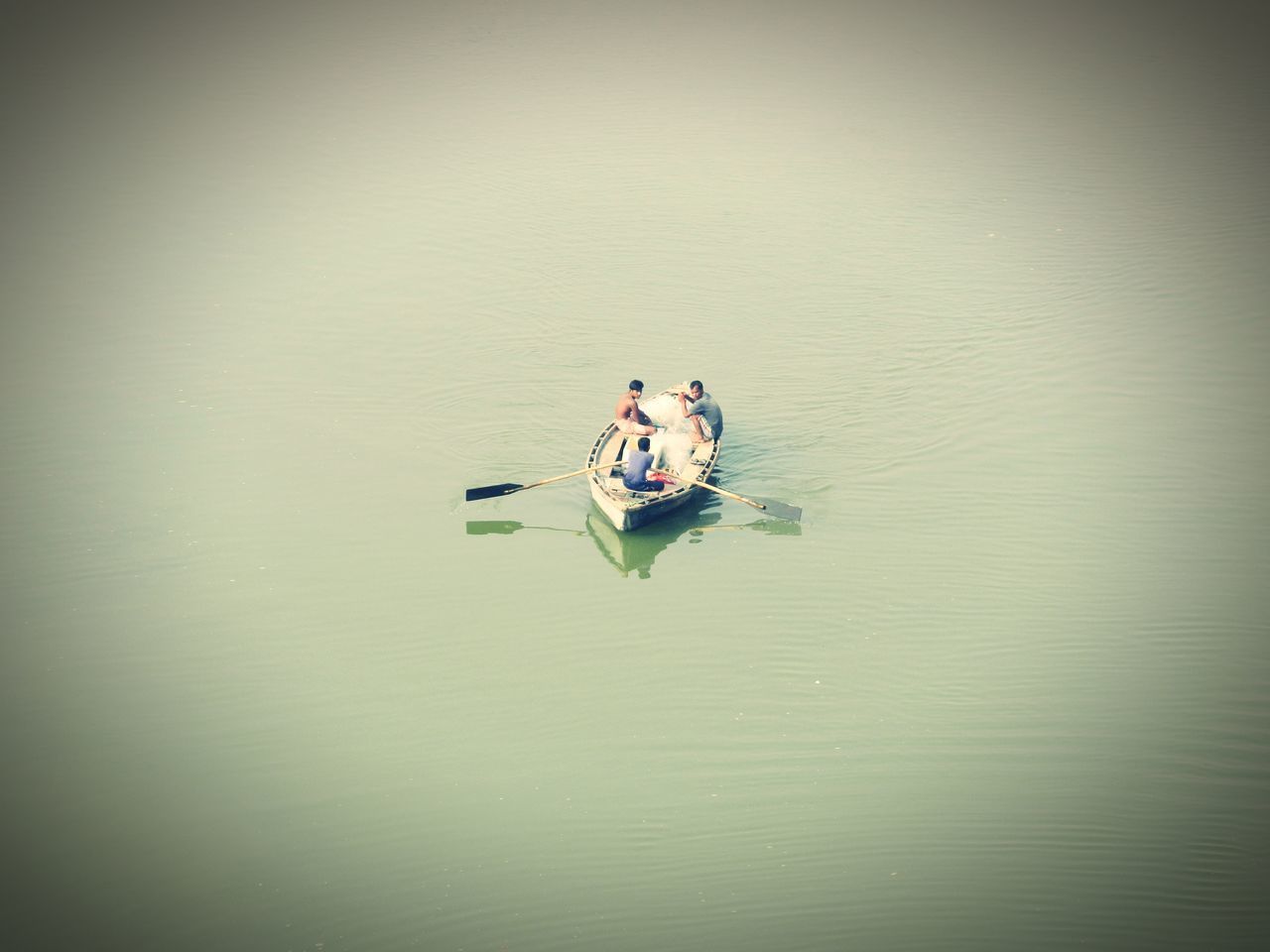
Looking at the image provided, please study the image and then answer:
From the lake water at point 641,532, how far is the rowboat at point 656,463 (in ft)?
1.32

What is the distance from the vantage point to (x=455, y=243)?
14031 millimetres

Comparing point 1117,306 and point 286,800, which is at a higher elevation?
point 1117,306

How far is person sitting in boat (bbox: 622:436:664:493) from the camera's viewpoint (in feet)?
31.7

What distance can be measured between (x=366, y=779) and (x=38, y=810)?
219 cm

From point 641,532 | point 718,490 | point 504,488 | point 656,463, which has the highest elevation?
point 656,463

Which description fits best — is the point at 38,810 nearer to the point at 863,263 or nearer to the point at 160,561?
the point at 160,561

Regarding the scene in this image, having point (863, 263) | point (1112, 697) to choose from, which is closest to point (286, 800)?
point (1112, 697)

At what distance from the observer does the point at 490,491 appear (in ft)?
32.5

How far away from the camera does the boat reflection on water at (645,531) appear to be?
379 inches

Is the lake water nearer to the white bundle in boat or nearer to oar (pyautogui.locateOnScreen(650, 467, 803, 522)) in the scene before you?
oar (pyautogui.locateOnScreen(650, 467, 803, 522))

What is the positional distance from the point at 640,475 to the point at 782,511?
1.35 metres

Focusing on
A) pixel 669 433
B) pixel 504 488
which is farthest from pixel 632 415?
pixel 504 488

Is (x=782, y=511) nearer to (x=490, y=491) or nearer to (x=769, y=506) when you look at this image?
(x=769, y=506)

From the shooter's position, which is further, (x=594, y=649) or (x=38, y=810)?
(x=594, y=649)
